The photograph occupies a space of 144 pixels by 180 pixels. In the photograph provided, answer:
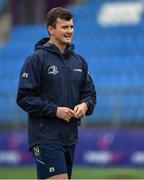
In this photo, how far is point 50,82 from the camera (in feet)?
19.2

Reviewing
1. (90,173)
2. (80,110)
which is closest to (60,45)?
(80,110)

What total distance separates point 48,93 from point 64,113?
275 millimetres

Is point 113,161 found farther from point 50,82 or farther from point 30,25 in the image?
point 30,25

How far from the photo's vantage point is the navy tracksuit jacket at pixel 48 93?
19.0 ft

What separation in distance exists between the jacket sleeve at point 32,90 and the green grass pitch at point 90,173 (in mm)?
→ 5532

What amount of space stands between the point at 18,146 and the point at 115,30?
18.9 ft

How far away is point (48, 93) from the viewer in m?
5.87

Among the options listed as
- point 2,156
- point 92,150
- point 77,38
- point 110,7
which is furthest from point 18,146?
point 110,7

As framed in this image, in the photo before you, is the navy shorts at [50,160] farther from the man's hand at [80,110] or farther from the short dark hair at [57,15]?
the short dark hair at [57,15]

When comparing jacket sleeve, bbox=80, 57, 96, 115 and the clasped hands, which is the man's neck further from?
the clasped hands

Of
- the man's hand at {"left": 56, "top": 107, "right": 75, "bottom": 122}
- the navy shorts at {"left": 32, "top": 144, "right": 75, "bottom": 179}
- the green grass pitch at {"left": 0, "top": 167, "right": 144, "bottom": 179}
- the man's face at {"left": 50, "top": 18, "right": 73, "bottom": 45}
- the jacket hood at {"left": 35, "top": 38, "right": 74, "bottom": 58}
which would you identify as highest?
the man's face at {"left": 50, "top": 18, "right": 73, "bottom": 45}

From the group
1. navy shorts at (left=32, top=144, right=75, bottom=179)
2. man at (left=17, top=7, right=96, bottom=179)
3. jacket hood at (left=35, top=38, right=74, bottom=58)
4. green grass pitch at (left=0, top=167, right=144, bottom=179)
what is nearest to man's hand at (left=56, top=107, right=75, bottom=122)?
man at (left=17, top=7, right=96, bottom=179)

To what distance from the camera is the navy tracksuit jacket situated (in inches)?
228

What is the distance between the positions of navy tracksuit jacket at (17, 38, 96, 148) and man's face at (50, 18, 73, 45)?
0.30 feet
